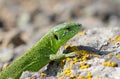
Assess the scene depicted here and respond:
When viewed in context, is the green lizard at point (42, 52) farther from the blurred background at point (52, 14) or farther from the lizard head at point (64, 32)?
the blurred background at point (52, 14)

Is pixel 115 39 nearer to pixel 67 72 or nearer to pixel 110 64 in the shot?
pixel 110 64

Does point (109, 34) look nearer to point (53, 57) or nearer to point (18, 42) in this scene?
point (53, 57)

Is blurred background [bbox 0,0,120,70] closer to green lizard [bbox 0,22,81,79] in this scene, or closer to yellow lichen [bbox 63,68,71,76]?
green lizard [bbox 0,22,81,79]

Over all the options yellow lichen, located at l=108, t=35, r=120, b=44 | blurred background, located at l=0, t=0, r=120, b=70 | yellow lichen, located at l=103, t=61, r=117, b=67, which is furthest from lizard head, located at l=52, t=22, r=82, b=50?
blurred background, located at l=0, t=0, r=120, b=70

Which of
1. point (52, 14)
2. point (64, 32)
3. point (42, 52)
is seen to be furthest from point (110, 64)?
point (52, 14)

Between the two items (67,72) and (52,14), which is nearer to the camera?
(67,72)

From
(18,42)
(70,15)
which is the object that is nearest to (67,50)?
(18,42)
